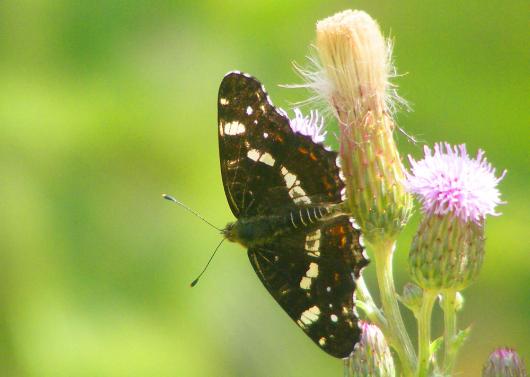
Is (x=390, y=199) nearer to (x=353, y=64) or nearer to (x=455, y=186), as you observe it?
(x=455, y=186)

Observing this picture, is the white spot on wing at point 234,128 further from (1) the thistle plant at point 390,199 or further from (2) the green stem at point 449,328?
(2) the green stem at point 449,328

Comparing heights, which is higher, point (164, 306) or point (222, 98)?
point (222, 98)

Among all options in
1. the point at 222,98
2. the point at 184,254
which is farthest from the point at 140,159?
the point at 222,98

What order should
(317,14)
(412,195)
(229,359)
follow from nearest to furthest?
(412,195)
(229,359)
(317,14)

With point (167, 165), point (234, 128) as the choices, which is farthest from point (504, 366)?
point (167, 165)

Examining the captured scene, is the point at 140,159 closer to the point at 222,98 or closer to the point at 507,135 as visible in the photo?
the point at 507,135

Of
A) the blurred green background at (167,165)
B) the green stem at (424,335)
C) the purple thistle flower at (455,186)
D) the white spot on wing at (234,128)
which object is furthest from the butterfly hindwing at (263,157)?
the blurred green background at (167,165)

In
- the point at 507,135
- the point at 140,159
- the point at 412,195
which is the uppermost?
the point at 507,135
